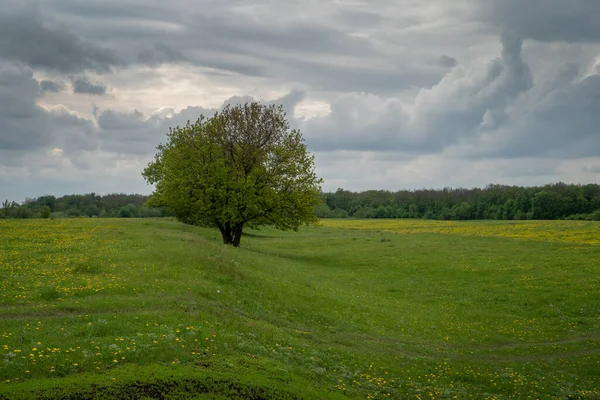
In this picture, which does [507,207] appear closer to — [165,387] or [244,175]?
[244,175]

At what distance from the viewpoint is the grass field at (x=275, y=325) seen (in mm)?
12625

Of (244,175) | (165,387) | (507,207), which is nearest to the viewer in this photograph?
(165,387)

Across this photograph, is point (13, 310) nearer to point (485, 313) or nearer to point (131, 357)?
point (131, 357)

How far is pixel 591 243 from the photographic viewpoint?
62875 millimetres

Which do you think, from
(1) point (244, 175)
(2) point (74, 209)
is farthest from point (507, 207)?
(2) point (74, 209)

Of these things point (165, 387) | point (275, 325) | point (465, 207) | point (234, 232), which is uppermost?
point (465, 207)

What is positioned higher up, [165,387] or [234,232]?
[234,232]

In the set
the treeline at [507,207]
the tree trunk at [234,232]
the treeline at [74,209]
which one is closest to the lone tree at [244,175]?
the tree trunk at [234,232]

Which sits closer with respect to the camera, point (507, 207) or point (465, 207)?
point (507, 207)

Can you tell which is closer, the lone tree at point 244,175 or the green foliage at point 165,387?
the green foliage at point 165,387

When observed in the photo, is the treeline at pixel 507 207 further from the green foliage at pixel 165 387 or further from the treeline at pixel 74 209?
the green foliage at pixel 165 387

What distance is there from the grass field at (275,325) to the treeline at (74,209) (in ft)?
166

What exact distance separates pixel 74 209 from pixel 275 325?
15369 centimetres

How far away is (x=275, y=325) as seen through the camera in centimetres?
2384
